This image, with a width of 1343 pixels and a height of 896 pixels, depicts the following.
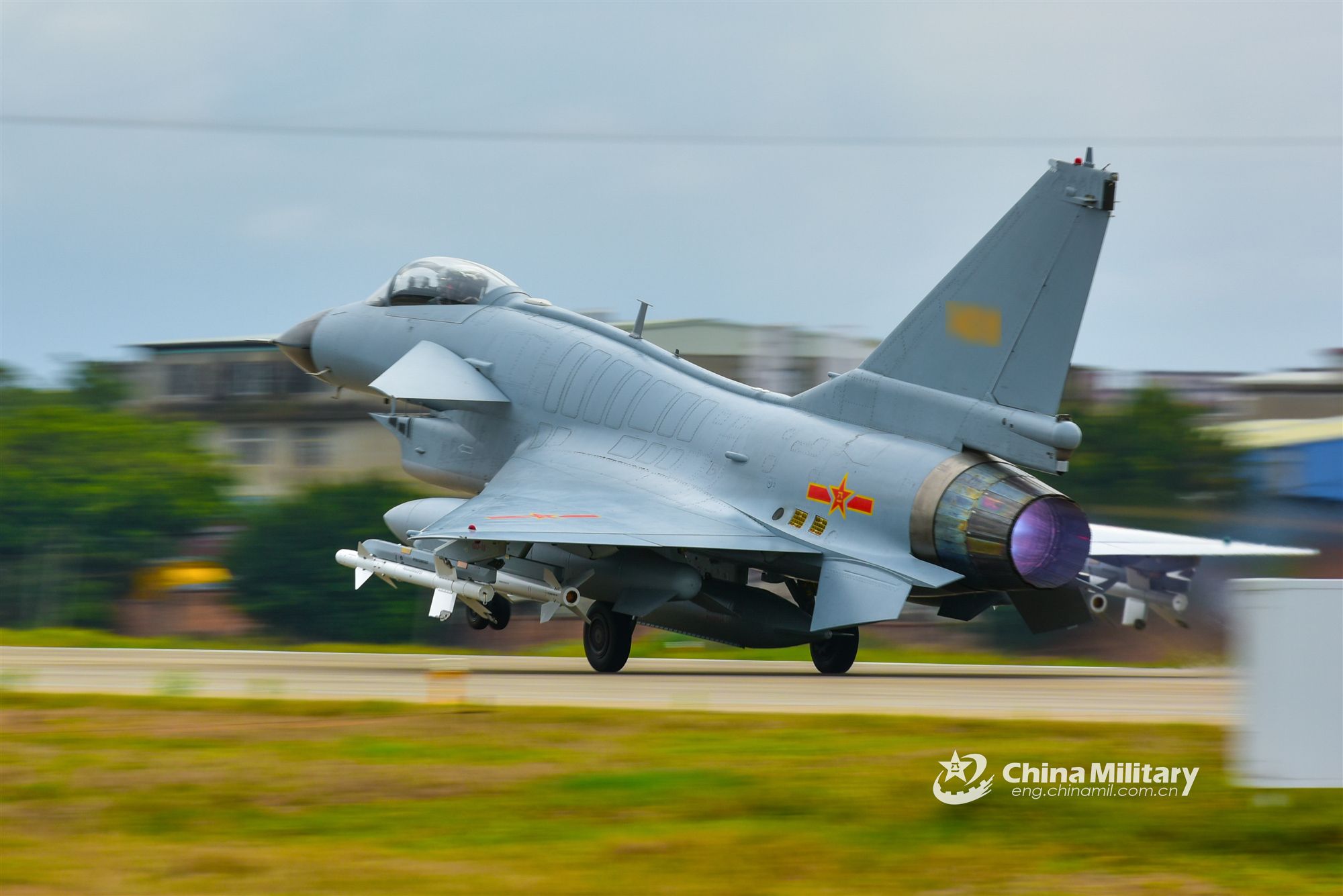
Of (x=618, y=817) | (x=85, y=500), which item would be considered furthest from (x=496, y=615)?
(x=85, y=500)

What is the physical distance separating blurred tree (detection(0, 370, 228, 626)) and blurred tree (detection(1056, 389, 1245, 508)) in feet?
77.5

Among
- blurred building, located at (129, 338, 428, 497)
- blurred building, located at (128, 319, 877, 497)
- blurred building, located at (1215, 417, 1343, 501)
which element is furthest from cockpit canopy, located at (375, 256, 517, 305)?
blurred building, located at (129, 338, 428, 497)

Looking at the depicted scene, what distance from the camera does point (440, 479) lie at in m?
21.4

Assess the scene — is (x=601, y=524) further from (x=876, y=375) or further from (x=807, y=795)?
(x=807, y=795)

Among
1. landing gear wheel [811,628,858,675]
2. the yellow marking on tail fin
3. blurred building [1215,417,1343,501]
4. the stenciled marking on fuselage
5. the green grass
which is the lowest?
the green grass

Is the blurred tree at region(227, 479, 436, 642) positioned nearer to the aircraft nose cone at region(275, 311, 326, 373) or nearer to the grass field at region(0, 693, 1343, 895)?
the aircraft nose cone at region(275, 311, 326, 373)

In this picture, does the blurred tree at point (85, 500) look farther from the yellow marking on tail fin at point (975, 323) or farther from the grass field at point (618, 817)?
the grass field at point (618, 817)

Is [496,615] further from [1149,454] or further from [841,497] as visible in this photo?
[1149,454]

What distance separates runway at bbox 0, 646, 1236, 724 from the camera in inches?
520

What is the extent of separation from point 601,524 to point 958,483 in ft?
13.3

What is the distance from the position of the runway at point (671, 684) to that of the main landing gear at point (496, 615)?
55 cm

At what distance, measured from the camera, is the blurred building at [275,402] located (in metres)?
54.3

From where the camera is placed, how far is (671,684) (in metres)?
16.1

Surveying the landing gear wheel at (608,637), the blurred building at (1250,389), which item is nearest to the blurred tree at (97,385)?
the blurred building at (1250,389)
